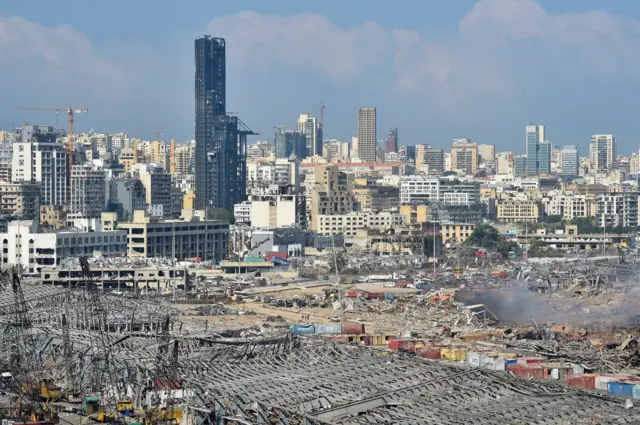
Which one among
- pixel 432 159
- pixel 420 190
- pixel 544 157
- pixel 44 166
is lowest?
pixel 420 190

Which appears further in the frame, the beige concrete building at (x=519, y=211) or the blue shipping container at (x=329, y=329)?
the beige concrete building at (x=519, y=211)

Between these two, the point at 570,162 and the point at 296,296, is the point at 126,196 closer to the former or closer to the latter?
the point at 296,296

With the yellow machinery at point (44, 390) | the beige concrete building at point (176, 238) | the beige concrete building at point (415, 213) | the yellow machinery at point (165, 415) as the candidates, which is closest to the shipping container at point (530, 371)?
the yellow machinery at point (165, 415)

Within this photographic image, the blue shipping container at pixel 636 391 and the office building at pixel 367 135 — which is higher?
the office building at pixel 367 135

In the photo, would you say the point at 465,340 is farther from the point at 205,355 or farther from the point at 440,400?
the point at 440,400

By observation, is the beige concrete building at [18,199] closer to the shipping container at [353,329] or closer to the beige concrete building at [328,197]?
the beige concrete building at [328,197]

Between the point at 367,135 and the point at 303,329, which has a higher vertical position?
the point at 367,135

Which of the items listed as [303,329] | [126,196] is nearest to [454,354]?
[303,329]
